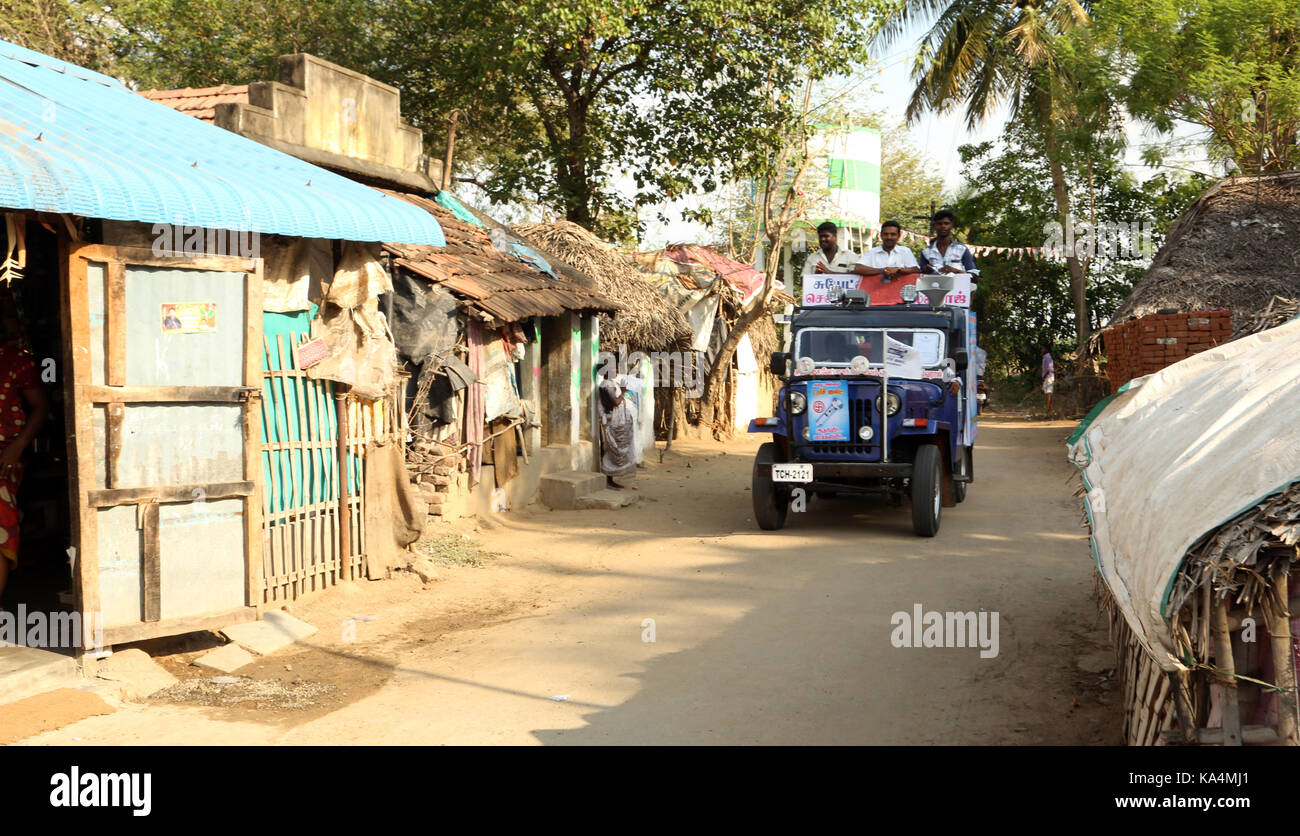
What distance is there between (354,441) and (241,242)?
197 cm

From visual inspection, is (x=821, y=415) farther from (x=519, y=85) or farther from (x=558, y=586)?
(x=519, y=85)

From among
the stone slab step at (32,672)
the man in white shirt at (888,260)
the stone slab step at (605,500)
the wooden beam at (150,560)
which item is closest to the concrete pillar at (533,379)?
the stone slab step at (605,500)

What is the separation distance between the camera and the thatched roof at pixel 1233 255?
12.9 metres

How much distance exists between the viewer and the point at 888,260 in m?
12.4

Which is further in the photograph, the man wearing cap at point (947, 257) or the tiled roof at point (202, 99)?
the man wearing cap at point (947, 257)

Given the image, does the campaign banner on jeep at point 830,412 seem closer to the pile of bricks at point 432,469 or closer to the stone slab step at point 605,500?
the stone slab step at point 605,500

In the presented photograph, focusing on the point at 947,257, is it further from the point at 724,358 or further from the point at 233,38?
the point at 233,38

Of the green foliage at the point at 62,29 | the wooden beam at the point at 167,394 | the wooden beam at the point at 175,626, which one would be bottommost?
the wooden beam at the point at 175,626

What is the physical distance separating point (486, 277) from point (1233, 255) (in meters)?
9.63

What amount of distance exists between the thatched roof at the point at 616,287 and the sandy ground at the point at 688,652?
5.39 metres

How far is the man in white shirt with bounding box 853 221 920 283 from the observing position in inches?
478

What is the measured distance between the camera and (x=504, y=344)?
11.6 meters

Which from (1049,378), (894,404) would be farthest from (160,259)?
(1049,378)

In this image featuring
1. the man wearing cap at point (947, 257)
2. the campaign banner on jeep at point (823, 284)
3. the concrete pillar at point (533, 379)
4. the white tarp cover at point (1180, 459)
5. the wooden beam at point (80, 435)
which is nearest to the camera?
the white tarp cover at point (1180, 459)
